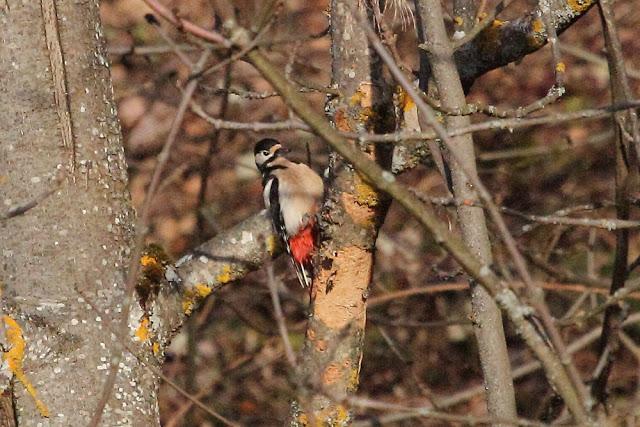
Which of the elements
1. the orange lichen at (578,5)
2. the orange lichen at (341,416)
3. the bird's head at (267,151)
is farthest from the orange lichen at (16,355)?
the bird's head at (267,151)

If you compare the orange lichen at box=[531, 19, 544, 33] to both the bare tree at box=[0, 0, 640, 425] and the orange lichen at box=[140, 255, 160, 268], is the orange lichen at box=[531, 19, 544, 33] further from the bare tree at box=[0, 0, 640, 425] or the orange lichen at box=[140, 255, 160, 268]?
the orange lichen at box=[140, 255, 160, 268]

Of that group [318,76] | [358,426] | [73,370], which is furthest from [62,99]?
[318,76]

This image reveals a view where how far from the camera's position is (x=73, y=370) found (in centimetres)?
266

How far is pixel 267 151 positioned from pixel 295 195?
27.7 inches

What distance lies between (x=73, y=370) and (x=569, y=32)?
5.89 m

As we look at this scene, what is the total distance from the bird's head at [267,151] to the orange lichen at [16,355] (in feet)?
8.56

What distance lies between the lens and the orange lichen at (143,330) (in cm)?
280

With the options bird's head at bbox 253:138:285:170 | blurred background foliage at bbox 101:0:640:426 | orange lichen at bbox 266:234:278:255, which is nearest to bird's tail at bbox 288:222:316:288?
bird's head at bbox 253:138:285:170

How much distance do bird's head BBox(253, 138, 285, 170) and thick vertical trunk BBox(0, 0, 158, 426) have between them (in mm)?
2413

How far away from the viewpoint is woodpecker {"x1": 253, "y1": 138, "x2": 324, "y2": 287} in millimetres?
4325

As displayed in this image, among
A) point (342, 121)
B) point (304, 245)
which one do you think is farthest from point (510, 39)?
point (304, 245)

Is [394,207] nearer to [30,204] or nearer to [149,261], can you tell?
[149,261]

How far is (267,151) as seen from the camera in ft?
17.2

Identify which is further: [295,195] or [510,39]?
[295,195]
